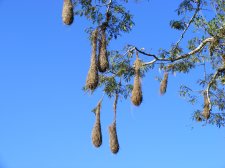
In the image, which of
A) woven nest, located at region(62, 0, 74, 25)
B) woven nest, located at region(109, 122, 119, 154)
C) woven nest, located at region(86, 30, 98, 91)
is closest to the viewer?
woven nest, located at region(86, 30, 98, 91)

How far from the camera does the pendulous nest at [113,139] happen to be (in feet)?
21.8

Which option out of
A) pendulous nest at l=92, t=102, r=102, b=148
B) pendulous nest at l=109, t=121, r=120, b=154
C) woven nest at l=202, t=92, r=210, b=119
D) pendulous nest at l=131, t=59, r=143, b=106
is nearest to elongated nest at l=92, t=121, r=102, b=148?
pendulous nest at l=92, t=102, r=102, b=148

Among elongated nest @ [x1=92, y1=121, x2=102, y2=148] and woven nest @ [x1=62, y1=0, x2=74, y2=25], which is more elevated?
woven nest @ [x1=62, y1=0, x2=74, y2=25]

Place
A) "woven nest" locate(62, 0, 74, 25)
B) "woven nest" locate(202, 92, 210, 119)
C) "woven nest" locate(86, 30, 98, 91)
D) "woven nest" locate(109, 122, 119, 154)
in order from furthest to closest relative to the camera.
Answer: "woven nest" locate(202, 92, 210, 119) → "woven nest" locate(109, 122, 119, 154) → "woven nest" locate(62, 0, 74, 25) → "woven nest" locate(86, 30, 98, 91)

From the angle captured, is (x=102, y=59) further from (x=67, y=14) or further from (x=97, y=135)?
(x=97, y=135)

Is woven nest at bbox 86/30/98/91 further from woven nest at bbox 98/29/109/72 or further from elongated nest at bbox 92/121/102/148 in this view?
elongated nest at bbox 92/121/102/148

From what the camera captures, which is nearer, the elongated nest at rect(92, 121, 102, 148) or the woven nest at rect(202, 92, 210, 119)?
the elongated nest at rect(92, 121, 102, 148)

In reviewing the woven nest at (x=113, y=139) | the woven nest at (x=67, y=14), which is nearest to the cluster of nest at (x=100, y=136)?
the woven nest at (x=113, y=139)

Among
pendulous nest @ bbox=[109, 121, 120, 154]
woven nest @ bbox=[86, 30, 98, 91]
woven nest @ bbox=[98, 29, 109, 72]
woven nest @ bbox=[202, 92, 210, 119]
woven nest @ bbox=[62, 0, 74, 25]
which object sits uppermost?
woven nest @ bbox=[202, 92, 210, 119]

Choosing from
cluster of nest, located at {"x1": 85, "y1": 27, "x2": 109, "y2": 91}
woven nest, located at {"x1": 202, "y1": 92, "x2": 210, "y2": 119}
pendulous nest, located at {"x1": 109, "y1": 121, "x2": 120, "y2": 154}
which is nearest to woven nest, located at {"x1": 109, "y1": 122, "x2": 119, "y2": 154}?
pendulous nest, located at {"x1": 109, "y1": 121, "x2": 120, "y2": 154}

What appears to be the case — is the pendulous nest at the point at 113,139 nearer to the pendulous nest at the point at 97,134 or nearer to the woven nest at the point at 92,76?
the pendulous nest at the point at 97,134

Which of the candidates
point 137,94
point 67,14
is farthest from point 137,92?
point 67,14

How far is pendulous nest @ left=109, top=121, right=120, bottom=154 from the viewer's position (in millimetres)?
6637

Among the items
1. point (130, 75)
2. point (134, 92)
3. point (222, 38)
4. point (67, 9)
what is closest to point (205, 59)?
point (222, 38)
